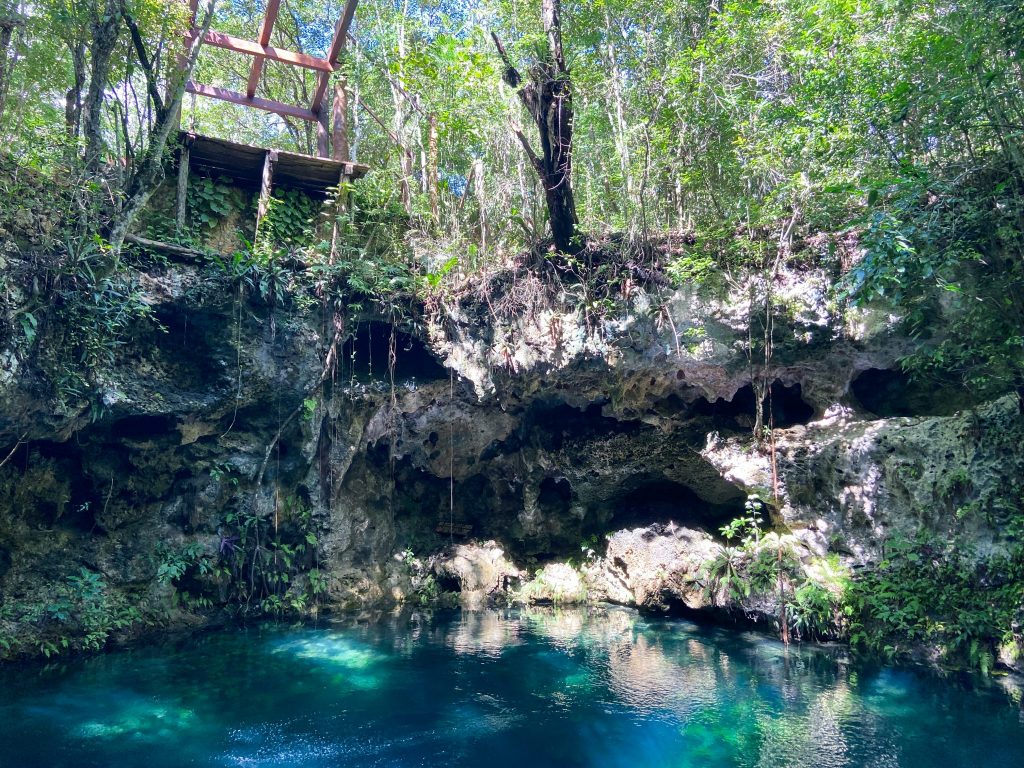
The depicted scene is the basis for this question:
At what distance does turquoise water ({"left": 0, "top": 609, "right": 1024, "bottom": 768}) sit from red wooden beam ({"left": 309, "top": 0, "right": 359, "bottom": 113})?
8.91m

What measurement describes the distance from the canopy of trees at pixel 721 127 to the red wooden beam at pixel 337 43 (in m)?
0.50

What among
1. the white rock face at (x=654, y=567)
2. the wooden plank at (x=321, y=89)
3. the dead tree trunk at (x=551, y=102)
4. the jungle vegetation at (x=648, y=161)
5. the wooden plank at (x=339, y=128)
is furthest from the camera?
the wooden plank at (x=339, y=128)

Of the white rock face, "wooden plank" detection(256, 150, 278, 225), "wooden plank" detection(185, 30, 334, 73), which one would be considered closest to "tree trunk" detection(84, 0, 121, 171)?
"wooden plank" detection(185, 30, 334, 73)

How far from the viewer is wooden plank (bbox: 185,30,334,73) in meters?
9.33

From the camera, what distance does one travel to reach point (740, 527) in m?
9.14

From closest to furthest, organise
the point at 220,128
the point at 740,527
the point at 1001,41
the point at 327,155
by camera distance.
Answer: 1. the point at 1001,41
2. the point at 740,527
3. the point at 327,155
4. the point at 220,128

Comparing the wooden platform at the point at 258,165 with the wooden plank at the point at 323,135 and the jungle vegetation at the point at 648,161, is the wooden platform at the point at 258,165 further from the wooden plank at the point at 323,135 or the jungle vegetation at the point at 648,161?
the wooden plank at the point at 323,135

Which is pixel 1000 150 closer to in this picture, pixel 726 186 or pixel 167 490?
pixel 726 186

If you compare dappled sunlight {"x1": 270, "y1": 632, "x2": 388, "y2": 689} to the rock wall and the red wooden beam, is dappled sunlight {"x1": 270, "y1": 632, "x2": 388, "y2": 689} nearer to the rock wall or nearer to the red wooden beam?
the rock wall

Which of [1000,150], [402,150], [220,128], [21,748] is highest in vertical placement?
[220,128]

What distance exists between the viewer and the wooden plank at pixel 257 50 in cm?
933

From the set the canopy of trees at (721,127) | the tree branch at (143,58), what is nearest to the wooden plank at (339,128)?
the canopy of trees at (721,127)

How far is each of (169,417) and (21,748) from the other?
444 cm

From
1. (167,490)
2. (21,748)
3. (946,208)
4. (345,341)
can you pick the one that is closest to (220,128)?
(345,341)
